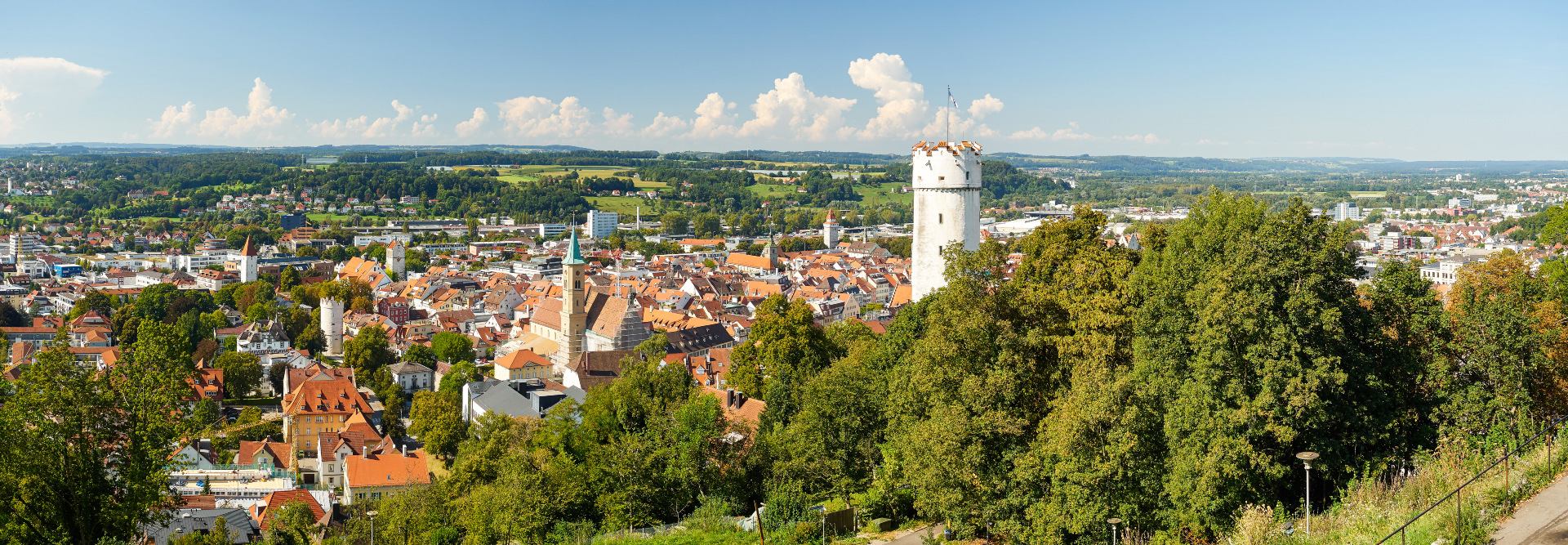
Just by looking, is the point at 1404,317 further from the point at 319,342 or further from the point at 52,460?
the point at 319,342

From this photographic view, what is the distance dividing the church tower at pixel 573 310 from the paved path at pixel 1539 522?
44.0 m

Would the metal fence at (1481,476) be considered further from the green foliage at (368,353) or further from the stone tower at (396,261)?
the stone tower at (396,261)

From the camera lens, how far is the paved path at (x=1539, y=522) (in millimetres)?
11664

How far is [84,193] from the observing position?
6993 inches

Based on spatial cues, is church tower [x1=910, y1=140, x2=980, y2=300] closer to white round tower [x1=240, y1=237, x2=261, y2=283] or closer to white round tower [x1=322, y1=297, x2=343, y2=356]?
white round tower [x1=322, y1=297, x2=343, y2=356]

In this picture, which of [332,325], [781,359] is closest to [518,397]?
[781,359]

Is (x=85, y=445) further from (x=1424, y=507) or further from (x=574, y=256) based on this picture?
(x=574, y=256)

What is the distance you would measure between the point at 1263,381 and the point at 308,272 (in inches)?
3976

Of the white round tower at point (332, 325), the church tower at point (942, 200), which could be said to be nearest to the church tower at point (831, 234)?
the white round tower at point (332, 325)

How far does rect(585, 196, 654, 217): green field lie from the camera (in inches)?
6791

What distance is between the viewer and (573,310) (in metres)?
54.0

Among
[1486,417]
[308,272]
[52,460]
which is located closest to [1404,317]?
[1486,417]

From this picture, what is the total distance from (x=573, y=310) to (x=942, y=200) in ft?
108

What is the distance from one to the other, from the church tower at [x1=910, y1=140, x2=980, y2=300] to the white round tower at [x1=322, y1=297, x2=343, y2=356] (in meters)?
51.0
